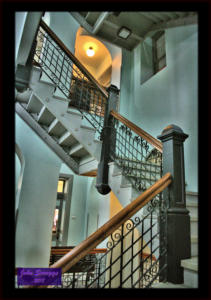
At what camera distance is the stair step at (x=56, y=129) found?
3.33 meters

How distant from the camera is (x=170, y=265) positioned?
5.58 ft

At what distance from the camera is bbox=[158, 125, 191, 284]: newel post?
5.60ft

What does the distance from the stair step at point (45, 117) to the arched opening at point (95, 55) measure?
345 centimetres

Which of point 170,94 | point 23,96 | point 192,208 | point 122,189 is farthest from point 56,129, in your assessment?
point 192,208

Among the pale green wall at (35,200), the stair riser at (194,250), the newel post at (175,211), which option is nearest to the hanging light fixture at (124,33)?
the newel post at (175,211)

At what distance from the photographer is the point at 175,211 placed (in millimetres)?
1822

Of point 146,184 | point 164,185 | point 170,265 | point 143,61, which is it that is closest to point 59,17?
point 143,61

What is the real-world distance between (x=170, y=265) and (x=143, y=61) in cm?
494

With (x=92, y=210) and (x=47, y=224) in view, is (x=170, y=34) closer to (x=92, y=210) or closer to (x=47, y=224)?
(x=47, y=224)

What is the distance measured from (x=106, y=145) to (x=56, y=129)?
34.9 inches

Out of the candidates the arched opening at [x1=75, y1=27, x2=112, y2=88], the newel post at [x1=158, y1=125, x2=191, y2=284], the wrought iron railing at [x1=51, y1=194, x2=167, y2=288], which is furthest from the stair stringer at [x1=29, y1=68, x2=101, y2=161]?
the arched opening at [x1=75, y1=27, x2=112, y2=88]

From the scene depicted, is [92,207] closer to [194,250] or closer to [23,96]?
[23,96]
